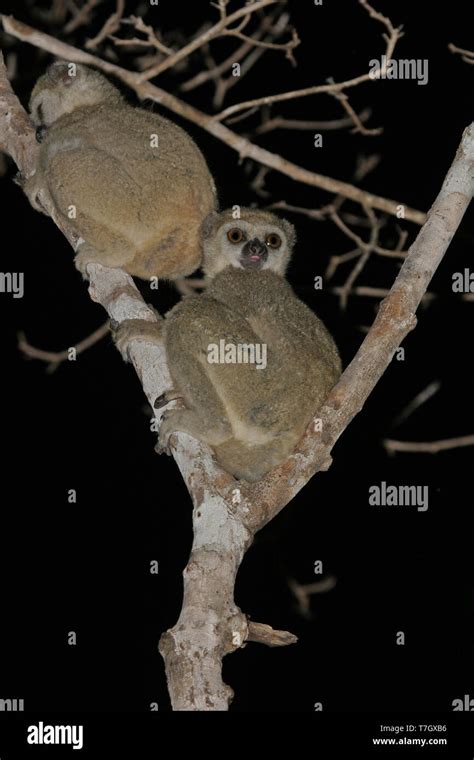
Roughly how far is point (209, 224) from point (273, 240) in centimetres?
47

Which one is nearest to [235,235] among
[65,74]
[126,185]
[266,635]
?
[126,185]

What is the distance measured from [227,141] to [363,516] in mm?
7035

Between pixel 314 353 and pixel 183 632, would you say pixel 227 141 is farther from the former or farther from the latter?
pixel 183 632

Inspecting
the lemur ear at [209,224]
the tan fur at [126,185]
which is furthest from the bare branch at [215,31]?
the lemur ear at [209,224]

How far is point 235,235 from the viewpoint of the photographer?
6.02 m

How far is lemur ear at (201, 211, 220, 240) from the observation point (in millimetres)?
6094

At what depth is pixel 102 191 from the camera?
5.69 meters

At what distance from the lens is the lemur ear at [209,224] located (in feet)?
20.0

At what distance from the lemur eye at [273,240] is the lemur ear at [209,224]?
39cm

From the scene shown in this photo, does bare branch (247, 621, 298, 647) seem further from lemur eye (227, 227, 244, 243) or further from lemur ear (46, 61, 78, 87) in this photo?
lemur ear (46, 61, 78, 87)

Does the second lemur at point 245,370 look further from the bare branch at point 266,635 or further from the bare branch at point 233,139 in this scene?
the bare branch at point 233,139

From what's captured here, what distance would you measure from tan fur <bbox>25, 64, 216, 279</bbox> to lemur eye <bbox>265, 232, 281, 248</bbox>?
49 cm

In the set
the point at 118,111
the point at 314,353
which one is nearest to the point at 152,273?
the point at 118,111

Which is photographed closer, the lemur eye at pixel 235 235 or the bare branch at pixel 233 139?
the lemur eye at pixel 235 235
